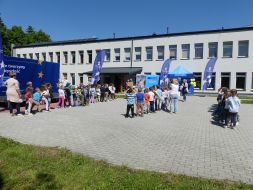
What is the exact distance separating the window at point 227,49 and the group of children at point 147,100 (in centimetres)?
2044

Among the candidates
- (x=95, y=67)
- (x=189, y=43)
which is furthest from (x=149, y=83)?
(x=95, y=67)

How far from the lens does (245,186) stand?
546 centimetres

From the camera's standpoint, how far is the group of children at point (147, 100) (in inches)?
572

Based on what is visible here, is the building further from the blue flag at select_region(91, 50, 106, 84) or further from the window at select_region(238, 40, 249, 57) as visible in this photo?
the blue flag at select_region(91, 50, 106, 84)

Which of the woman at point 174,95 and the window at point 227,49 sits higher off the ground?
the window at point 227,49

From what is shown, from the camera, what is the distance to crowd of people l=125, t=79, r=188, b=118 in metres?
14.6

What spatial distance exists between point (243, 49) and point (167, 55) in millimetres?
9535

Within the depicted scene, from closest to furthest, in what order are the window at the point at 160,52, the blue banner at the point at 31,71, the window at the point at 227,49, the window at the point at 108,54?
the blue banner at the point at 31,71 < the window at the point at 227,49 < the window at the point at 160,52 < the window at the point at 108,54

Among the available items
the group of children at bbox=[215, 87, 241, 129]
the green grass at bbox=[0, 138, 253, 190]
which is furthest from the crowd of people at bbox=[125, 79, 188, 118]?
the green grass at bbox=[0, 138, 253, 190]

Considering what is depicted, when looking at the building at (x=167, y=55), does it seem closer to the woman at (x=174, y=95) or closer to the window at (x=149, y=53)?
the window at (x=149, y=53)

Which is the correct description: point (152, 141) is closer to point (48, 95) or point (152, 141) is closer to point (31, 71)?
point (48, 95)

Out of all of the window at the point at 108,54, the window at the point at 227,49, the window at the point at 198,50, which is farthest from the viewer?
the window at the point at 108,54

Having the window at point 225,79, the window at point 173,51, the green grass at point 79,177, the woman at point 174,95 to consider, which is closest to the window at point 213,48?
the window at point 225,79

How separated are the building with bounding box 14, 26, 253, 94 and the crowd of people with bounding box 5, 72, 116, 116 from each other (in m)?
16.6
